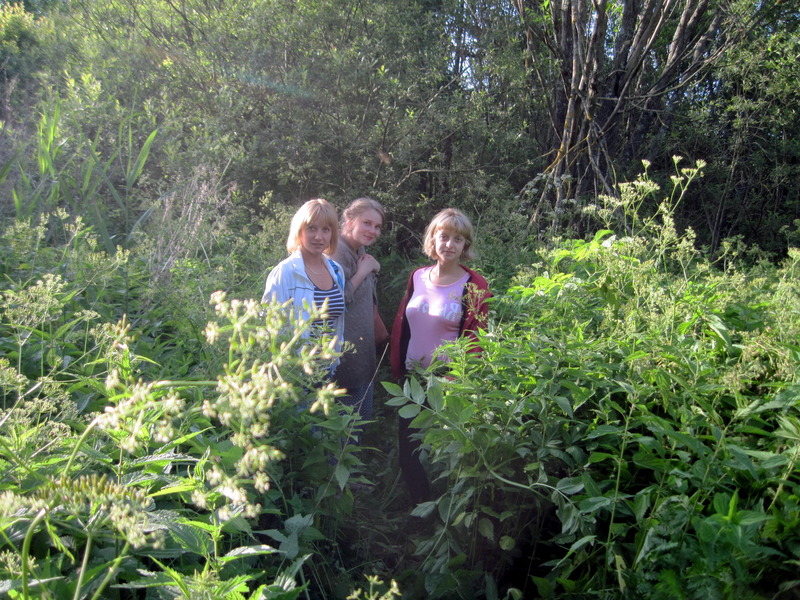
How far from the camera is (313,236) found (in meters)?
3.56

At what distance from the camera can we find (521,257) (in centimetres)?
468

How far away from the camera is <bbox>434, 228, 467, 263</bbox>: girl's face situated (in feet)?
12.5

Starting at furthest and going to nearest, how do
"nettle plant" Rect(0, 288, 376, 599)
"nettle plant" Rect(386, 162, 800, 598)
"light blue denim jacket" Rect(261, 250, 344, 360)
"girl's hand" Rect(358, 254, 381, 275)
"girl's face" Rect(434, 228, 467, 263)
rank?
"girl's hand" Rect(358, 254, 381, 275), "girl's face" Rect(434, 228, 467, 263), "light blue denim jacket" Rect(261, 250, 344, 360), "nettle plant" Rect(386, 162, 800, 598), "nettle plant" Rect(0, 288, 376, 599)

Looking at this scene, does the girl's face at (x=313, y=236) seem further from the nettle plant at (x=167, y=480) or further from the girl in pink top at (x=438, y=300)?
the nettle plant at (x=167, y=480)

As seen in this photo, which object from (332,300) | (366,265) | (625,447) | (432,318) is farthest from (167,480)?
(366,265)

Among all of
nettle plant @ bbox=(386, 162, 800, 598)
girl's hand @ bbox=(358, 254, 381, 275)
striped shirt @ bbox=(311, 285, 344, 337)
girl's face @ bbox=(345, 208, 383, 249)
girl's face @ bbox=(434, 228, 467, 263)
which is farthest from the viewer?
girl's face @ bbox=(345, 208, 383, 249)

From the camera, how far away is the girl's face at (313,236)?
3.56m

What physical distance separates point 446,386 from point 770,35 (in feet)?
28.2

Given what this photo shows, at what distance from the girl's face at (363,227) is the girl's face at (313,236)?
→ 0.67 metres

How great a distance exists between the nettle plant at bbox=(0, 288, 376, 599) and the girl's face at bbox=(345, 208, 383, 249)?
7.21 feet

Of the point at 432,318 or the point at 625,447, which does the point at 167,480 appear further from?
the point at 432,318

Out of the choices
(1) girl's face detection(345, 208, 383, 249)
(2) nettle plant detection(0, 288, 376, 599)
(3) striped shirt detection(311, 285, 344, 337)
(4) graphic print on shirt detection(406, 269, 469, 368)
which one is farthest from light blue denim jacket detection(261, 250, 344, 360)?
(2) nettle plant detection(0, 288, 376, 599)

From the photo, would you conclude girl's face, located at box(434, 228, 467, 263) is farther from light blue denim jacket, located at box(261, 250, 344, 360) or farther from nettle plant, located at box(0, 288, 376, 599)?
nettle plant, located at box(0, 288, 376, 599)

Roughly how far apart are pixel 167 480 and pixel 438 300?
7.96ft
